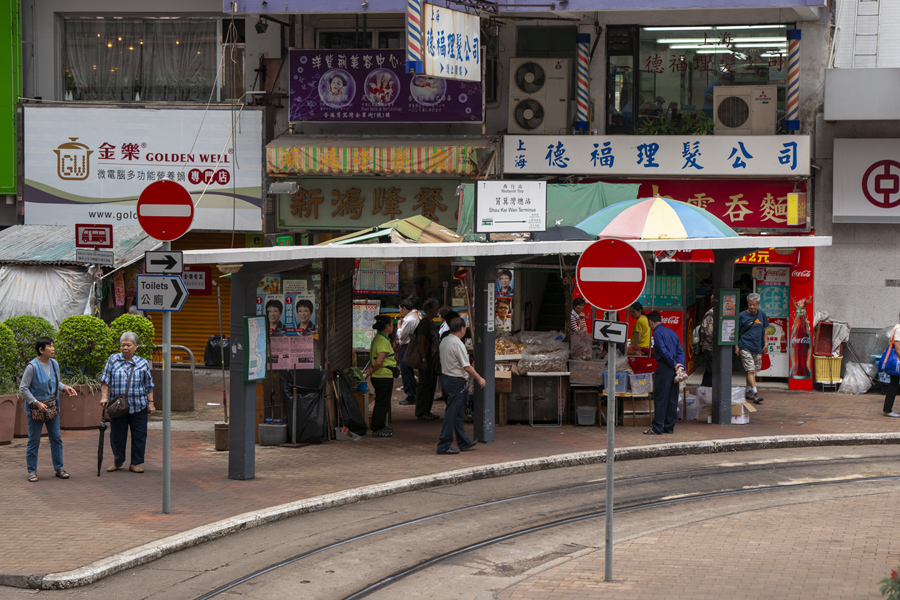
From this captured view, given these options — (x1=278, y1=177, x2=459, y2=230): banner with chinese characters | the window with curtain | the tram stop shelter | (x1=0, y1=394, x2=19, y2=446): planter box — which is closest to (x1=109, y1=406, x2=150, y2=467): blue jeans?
the tram stop shelter

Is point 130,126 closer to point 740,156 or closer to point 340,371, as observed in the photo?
point 340,371

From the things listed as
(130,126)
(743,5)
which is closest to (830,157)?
(743,5)

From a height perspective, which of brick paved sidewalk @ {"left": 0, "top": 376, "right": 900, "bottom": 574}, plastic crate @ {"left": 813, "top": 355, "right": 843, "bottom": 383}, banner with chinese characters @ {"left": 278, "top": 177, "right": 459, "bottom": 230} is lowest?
brick paved sidewalk @ {"left": 0, "top": 376, "right": 900, "bottom": 574}

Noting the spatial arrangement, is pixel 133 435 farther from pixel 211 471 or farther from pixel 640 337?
pixel 640 337

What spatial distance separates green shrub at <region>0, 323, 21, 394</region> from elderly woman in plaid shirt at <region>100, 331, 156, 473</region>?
2.58 metres

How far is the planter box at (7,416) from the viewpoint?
43.7 ft

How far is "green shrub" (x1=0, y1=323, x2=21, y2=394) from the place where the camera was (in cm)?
1348

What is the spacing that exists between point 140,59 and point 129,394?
1193cm

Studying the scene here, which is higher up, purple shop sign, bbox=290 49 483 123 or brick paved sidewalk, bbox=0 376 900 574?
purple shop sign, bbox=290 49 483 123

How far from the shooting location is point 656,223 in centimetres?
1428

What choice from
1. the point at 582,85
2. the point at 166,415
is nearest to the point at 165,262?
the point at 166,415

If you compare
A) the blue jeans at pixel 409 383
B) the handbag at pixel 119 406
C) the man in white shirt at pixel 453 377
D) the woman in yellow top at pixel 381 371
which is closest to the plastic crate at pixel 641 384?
the man in white shirt at pixel 453 377

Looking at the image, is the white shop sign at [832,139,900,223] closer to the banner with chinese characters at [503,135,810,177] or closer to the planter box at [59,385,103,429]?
the banner with chinese characters at [503,135,810,177]

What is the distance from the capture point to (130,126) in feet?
67.8
